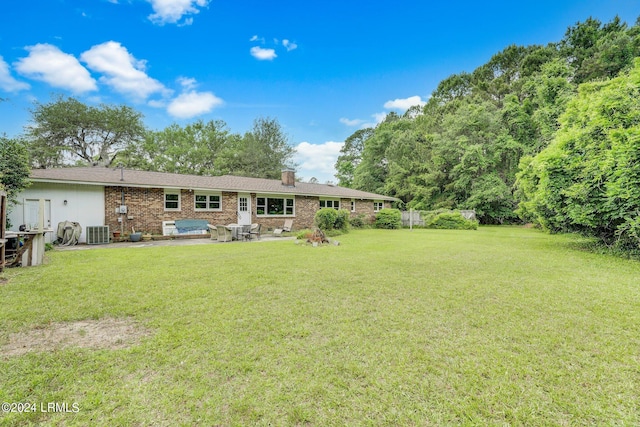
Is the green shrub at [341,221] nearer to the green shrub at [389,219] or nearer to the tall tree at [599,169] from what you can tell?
the green shrub at [389,219]

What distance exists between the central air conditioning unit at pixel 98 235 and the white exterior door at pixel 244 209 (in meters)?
6.03

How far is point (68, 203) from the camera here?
36.4 ft

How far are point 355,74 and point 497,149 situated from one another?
1459 cm

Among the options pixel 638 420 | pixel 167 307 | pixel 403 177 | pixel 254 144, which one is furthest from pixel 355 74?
pixel 638 420

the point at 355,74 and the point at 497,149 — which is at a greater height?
the point at 355,74

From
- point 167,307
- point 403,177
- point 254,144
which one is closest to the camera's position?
point 167,307

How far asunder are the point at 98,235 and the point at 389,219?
56.2ft

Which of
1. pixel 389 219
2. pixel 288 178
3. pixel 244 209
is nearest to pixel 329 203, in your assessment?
pixel 288 178

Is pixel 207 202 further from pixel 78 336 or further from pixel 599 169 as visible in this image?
pixel 599 169

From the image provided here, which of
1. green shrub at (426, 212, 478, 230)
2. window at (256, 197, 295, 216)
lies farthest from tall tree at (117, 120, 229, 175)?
green shrub at (426, 212, 478, 230)

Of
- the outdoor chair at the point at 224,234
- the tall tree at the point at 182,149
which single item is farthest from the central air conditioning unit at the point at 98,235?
the tall tree at the point at 182,149

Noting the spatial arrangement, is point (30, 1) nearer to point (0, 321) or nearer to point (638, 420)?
point (0, 321)

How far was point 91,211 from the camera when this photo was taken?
11508 millimetres

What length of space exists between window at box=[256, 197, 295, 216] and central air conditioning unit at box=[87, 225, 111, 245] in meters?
7.21
